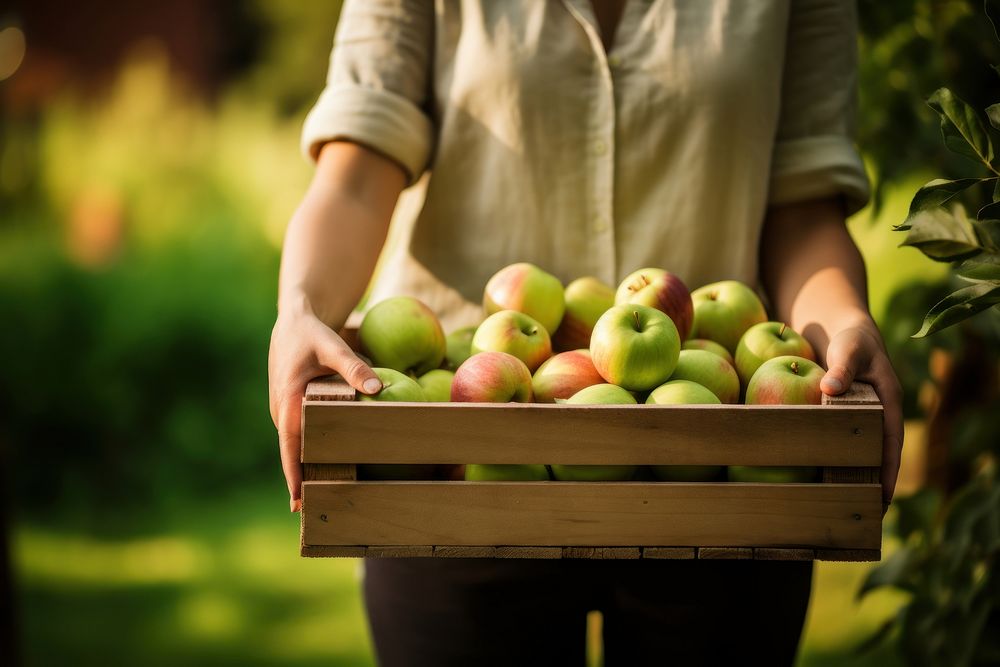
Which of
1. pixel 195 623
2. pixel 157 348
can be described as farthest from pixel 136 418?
pixel 195 623

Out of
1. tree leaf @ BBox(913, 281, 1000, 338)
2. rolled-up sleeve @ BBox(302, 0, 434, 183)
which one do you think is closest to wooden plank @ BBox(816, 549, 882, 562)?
tree leaf @ BBox(913, 281, 1000, 338)

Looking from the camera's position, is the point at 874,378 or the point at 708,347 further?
the point at 708,347

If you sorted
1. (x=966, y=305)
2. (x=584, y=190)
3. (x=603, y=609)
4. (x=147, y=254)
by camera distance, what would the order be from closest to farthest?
(x=966, y=305) < (x=603, y=609) < (x=584, y=190) < (x=147, y=254)

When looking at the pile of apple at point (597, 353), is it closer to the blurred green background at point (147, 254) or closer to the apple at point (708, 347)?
the apple at point (708, 347)

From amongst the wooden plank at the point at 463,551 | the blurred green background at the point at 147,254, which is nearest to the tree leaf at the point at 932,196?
the wooden plank at the point at 463,551

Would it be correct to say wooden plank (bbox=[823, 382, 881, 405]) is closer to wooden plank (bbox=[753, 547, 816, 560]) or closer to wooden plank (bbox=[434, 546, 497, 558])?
wooden plank (bbox=[753, 547, 816, 560])

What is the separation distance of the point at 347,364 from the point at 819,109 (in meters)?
0.79

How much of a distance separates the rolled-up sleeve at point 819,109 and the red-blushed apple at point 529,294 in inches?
14.9

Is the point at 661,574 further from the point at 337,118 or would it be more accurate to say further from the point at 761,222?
the point at 337,118

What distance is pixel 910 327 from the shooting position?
1.82 metres

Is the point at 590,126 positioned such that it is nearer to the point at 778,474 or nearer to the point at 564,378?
the point at 564,378

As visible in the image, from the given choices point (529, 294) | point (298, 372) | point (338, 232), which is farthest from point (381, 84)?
point (298, 372)

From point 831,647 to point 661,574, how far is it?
1.89 metres

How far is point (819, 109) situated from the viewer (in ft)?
4.36
